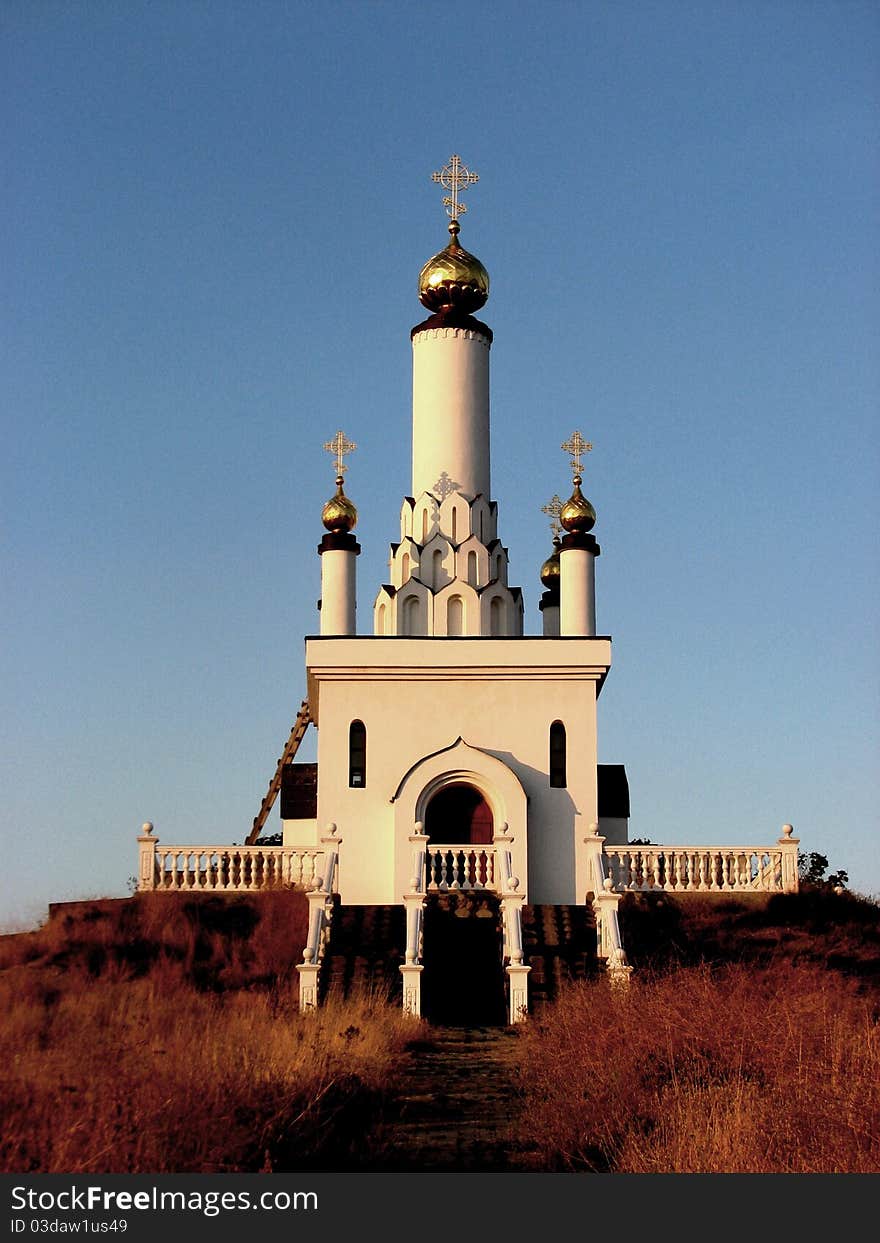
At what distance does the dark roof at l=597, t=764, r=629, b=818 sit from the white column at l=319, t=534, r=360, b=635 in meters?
6.80

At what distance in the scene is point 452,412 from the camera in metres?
34.4

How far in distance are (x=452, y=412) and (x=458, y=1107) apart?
20.7 m

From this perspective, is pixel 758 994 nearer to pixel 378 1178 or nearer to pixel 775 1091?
pixel 775 1091

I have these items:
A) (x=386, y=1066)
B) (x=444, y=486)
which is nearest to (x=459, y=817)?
(x=444, y=486)

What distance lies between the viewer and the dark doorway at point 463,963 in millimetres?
22406

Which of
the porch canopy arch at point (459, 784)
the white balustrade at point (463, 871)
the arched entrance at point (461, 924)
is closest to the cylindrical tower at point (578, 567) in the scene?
the porch canopy arch at point (459, 784)

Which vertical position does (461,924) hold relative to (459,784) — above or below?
below

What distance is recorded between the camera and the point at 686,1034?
15.4 metres

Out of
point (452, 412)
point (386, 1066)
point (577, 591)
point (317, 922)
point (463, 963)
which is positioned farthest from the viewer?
point (452, 412)

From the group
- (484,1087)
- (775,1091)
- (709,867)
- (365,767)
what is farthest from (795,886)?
(775,1091)

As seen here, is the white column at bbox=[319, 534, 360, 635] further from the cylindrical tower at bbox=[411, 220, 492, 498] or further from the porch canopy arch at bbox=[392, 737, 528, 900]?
the porch canopy arch at bbox=[392, 737, 528, 900]

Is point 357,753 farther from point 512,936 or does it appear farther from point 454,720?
point 512,936

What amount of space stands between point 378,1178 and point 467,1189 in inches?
24.3

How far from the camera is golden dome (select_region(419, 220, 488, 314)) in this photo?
34500 mm
